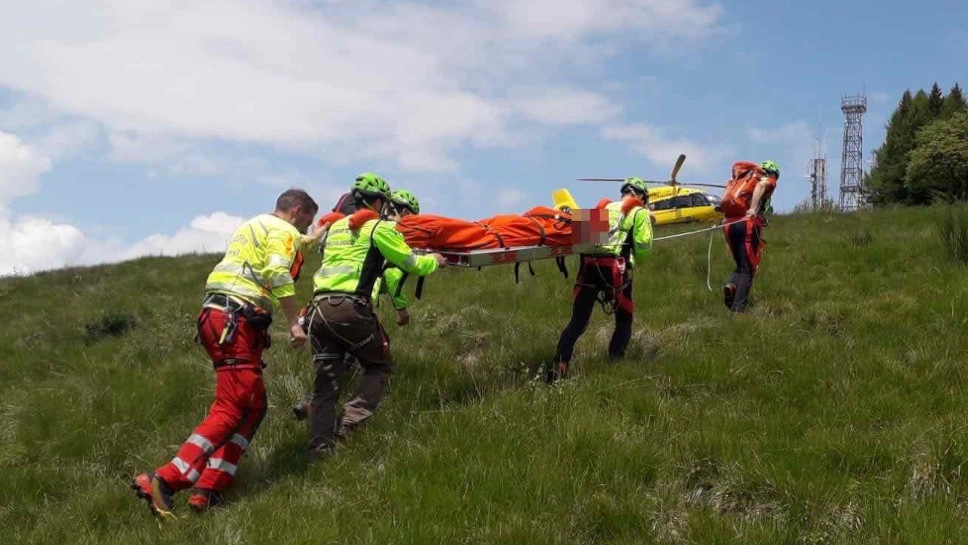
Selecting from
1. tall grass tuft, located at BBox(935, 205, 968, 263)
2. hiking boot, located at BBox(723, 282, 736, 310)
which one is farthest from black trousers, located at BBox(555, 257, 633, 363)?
tall grass tuft, located at BBox(935, 205, 968, 263)

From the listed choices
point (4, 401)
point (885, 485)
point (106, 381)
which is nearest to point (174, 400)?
point (106, 381)

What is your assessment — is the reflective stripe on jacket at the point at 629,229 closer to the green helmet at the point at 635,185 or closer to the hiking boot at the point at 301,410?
the green helmet at the point at 635,185

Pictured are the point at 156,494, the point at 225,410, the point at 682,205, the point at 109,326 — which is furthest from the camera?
the point at 682,205

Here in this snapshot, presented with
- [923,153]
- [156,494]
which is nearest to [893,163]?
[923,153]

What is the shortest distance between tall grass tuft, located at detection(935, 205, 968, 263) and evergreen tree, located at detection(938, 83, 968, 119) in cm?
4452

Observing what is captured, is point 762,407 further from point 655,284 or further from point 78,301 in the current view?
point 78,301

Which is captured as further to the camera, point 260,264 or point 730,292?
point 730,292

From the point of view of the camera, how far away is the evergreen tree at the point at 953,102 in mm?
46938

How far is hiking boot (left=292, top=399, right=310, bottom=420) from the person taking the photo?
6047 millimetres

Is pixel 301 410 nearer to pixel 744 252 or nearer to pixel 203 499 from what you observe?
pixel 203 499

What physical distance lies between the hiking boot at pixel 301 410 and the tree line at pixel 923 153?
1433 inches

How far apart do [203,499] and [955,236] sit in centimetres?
866

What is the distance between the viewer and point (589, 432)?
181 inches

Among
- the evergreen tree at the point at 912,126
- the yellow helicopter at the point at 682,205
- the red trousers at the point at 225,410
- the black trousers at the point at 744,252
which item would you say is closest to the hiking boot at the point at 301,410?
the red trousers at the point at 225,410
